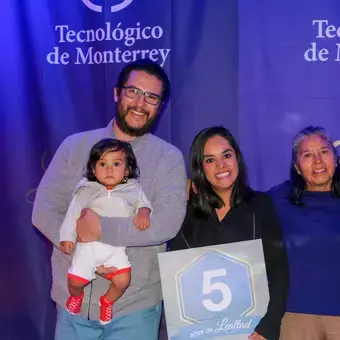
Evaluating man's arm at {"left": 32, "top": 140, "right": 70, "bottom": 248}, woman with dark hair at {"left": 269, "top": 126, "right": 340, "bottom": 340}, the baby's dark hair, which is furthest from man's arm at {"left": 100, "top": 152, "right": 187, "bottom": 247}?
woman with dark hair at {"left": 269, "top": 126, "right": 340, "bottom": 340}

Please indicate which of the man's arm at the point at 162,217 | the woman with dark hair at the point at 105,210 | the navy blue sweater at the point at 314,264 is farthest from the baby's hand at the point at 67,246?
the navy blue sweater at the point at 314,264

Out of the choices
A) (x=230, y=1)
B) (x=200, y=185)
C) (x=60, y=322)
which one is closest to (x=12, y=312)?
(x=60, y=322)

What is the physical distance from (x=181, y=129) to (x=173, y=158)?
78 cm

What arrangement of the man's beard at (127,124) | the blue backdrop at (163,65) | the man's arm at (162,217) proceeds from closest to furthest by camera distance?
1. the man's arm at (162,217)
2. the man's beard at (127,124)
3. the blue backdrop at (163,65)

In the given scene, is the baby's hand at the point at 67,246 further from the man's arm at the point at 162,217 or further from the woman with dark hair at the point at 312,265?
the woman with dark hair at the point at 312,265

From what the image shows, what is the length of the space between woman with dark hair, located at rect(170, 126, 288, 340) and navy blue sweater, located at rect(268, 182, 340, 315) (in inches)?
2.4

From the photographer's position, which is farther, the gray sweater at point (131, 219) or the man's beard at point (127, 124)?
the man's beard at point (127, 124)

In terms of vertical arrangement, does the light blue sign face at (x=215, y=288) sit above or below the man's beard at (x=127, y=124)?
below

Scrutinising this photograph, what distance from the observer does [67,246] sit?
5.70 ft

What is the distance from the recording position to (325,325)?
73.0 inches

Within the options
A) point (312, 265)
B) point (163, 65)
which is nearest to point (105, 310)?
point (312, 265)

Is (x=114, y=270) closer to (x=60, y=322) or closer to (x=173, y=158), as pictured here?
(x=60, y=322)

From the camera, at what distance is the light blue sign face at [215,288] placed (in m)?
1.81

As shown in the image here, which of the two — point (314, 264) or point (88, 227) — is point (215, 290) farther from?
point (88, 227)
